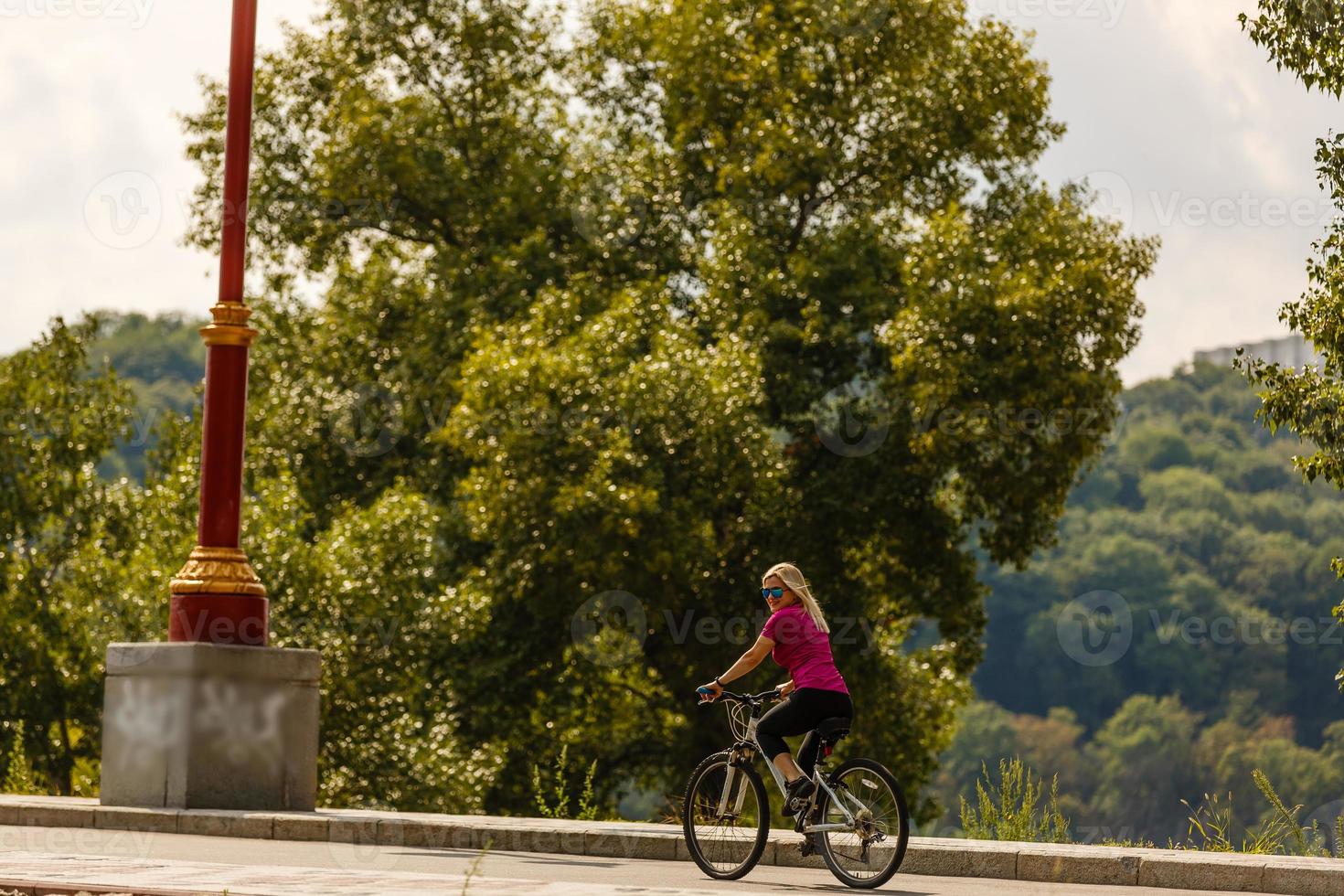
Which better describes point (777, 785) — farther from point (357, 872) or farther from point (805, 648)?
point (357, 872)

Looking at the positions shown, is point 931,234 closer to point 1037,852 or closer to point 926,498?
point 926,498

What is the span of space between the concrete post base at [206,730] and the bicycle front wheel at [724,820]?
4368mm

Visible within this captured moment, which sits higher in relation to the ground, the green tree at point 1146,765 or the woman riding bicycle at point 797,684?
the woman riding bicycle at point 797,684

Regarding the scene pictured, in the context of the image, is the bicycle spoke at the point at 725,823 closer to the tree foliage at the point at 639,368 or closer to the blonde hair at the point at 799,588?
the blonde hair at the point at 799,588

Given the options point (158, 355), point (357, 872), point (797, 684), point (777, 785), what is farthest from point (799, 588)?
point (158, 355)

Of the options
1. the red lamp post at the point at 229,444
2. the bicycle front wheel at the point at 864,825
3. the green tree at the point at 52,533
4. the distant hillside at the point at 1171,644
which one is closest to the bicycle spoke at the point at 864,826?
the bicycle front wheel at the point at 864,825

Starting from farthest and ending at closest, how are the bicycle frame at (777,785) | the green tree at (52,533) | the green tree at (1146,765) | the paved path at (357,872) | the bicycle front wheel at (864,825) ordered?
1. the green tree at (1146,765)
2. the green tree at (52,533)
3. the bicycle frame at (777,785)
4. the bicycle front wheel at (864,825)
5. the paved path at (357,872)

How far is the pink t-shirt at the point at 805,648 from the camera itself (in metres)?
9.30

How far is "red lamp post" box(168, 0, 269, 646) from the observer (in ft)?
41.8

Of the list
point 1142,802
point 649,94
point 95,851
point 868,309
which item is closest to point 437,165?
point 649,94

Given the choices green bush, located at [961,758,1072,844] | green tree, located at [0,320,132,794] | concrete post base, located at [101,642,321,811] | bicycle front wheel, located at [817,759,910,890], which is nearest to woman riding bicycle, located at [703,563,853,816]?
bicycle front wheel, located at [817,759,910,890]

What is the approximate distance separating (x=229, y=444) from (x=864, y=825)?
630 centimetres

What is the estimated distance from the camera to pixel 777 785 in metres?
9.45

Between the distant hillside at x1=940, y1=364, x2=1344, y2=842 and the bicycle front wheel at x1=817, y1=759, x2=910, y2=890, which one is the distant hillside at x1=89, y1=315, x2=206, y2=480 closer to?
the distant hillside at x1=940, y1=364, x2=1344, y2=842
